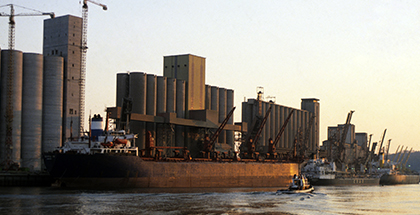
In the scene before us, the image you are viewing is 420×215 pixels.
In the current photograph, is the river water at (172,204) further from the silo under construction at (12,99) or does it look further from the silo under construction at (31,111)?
the silo under construction at (31,111)

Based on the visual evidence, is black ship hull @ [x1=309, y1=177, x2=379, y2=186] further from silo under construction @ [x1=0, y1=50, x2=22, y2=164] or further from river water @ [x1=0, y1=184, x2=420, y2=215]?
silo under construction @ [x1=0, y1=50, x2=22, y2=164]

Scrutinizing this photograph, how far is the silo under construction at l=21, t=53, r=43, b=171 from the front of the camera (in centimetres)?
9769

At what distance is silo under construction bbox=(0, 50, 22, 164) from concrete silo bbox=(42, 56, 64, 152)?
5271 millimetres

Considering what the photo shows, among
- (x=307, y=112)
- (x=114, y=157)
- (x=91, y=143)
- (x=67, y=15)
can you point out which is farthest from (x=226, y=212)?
(x=307, y=112)

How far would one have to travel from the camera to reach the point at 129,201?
5469 centimetres

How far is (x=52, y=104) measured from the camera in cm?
10100

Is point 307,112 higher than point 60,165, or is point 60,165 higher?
point 307,112

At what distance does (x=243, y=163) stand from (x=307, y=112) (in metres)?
79.0

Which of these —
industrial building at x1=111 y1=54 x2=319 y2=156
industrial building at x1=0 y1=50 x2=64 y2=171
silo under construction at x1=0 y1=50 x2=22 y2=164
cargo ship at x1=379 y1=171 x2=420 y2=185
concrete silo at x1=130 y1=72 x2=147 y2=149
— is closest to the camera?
silo under construction at x1=0 y1=50 x2=22 y2=164

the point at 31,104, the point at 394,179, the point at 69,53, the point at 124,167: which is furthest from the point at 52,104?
the point at 394,179

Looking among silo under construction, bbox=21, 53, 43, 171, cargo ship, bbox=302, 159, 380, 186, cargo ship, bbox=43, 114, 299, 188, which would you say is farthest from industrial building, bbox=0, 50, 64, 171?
cargo ship, bbox=302, 159, 380, 186

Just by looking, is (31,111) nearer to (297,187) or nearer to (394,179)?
(297,187)

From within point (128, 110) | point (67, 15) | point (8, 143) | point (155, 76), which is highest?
point (67, 15)

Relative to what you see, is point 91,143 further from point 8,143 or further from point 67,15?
point 67,15
